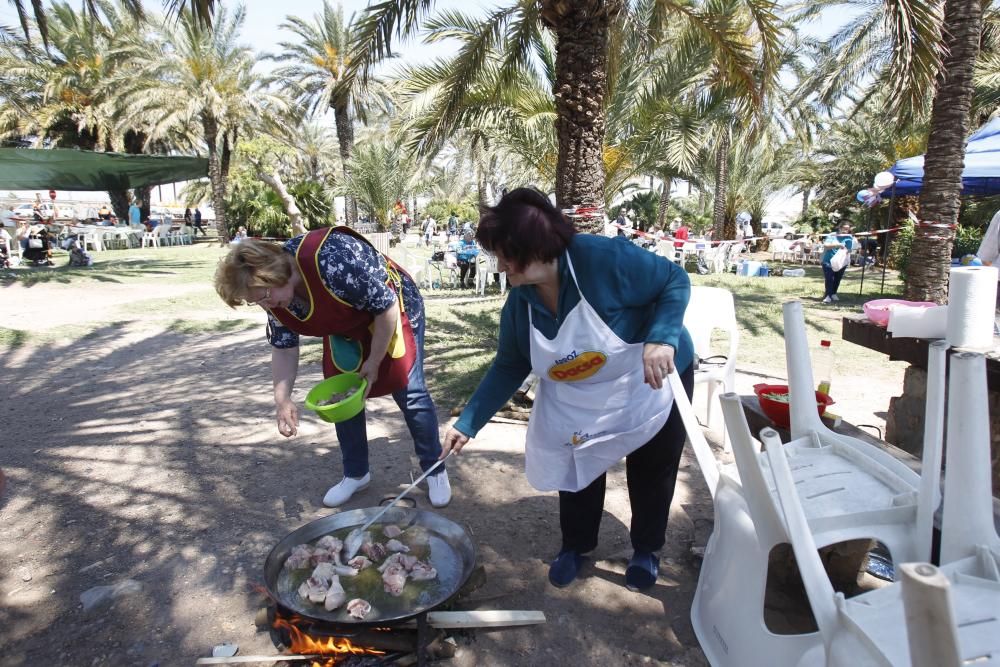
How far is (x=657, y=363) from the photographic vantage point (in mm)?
1974

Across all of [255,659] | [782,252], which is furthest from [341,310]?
[782,252]

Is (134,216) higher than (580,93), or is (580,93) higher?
(134,216)

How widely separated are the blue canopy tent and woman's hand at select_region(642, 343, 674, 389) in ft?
28.5

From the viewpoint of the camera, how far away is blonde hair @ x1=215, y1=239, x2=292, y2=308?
2328mm

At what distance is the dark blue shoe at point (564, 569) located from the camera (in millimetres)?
2621

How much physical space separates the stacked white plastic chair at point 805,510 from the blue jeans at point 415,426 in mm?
1447

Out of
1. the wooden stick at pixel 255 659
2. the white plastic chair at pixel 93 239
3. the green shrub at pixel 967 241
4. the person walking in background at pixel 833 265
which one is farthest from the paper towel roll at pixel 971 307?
the white plastic chair at pixel 93 239

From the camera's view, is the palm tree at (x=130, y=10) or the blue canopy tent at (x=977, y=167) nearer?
the palm tree at (x=130, y=10)

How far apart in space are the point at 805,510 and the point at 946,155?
7.68 metres

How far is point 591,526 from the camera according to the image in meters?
2.67

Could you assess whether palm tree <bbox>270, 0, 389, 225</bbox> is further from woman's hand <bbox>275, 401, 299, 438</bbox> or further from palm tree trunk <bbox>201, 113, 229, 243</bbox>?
woman's hand <bbox>275, 401, 299, 438</bbox>

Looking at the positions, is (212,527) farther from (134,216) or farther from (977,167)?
(134,216)

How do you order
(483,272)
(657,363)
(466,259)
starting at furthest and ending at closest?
1. (466,259)
2. (483,272)
3. (657,363)

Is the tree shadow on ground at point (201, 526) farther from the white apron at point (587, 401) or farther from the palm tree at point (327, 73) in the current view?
the palm tree at point (327, 73)
